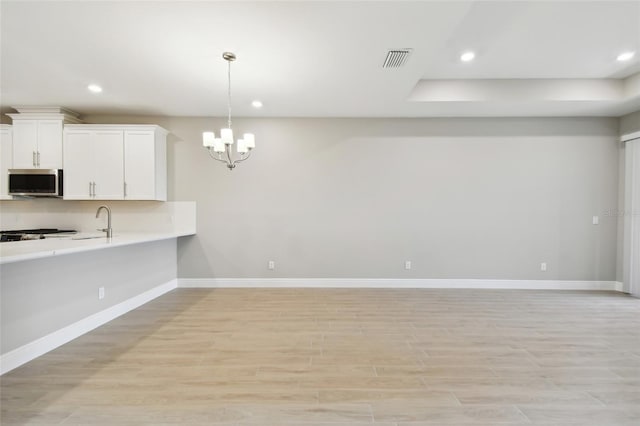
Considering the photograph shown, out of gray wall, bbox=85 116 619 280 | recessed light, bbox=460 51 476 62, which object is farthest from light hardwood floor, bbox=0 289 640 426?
recessed light, bbox=460 51 476 62

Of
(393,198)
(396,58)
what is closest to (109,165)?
(396,58)

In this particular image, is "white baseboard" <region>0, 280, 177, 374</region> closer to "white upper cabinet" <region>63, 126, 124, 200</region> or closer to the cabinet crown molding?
"white upper cabinet" <region>63, 126, 124, 200</region>

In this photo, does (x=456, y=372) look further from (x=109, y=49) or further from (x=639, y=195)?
(x=639, y=195)

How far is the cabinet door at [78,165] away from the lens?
13.5 ft

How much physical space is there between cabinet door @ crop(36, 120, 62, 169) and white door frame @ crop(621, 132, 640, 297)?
8.61 metres

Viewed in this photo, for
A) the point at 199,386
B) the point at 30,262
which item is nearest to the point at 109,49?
the point at 30,262

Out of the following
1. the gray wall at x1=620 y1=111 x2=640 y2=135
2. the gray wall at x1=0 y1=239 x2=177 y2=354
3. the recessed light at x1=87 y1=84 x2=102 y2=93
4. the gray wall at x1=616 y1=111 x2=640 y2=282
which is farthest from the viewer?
the gray wall at x1=616 y1=111 x2=640 y2=282

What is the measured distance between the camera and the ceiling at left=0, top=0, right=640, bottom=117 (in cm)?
225

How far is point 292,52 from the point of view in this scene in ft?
8.99

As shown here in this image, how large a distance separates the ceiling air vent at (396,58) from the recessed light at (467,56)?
84 centimetres

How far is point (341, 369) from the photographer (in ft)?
7.23

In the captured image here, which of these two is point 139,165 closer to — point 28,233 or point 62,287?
point 28,233

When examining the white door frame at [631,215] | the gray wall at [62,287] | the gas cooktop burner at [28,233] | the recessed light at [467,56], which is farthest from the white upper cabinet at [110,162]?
the white door frame at [631,215]

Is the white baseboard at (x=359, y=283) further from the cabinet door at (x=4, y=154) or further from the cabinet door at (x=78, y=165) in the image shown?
the cabinet door at (x=4, y=154)
